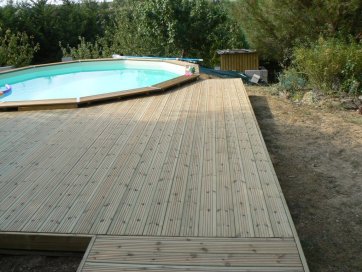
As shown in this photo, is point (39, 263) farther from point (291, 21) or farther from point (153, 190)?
point (291, 21)

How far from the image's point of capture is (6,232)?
2203mm

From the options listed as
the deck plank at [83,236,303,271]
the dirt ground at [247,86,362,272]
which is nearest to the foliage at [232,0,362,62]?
the dirt ground at [247,86,362,272]

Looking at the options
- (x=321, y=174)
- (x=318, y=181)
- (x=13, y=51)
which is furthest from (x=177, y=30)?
(x=318, y=181)

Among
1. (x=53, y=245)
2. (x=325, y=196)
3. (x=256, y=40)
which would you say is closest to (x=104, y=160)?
(x=53, y=245)

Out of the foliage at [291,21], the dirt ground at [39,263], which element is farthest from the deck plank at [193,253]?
the foliage at [291,21]

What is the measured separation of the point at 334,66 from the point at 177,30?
4.64m

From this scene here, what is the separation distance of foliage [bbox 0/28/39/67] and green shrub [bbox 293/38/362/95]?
683 cm

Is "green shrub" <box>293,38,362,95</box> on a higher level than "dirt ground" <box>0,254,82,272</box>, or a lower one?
higher

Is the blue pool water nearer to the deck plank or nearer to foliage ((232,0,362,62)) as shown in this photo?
foliage ((232,0,362,62))

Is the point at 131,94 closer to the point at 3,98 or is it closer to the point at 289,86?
the point at 289,86

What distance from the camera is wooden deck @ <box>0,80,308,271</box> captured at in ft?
6.46

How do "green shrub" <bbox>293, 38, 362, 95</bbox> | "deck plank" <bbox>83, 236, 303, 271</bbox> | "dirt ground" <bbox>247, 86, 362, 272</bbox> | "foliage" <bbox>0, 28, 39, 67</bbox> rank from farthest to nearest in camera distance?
1. "foliage" <bbox>0, 28, 39, 67</bbox>
2. "green shrub" <bbox>293, 38, 362, 95</bbox>
3. "dirt ground" <bbox>247, 86, 362, 272</bbox>
4. "deck plank" <bbox>83, 236, 303, 271</bbox>

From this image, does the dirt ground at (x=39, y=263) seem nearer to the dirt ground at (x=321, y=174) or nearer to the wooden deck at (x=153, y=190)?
the wooden deck at (x=153, y=190)

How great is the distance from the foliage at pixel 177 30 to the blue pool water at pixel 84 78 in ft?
3.52
